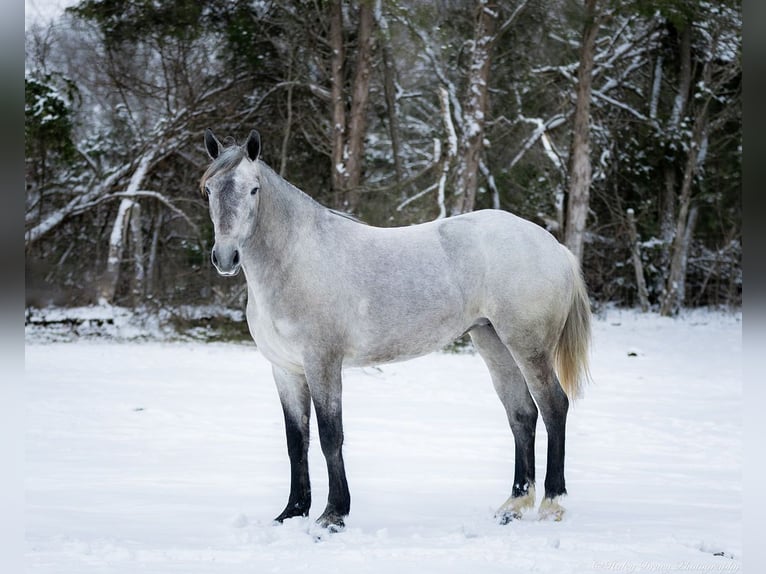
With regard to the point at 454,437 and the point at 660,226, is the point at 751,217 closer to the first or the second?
the point at 454,437

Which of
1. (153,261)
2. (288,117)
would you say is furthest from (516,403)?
(153,261)

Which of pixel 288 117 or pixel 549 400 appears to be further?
pixel 288 117

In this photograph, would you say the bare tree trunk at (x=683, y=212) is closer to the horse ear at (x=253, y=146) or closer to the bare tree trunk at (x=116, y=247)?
the bare tree trunk at (x=116, y=247)

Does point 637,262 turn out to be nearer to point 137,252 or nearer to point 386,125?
point 386,125

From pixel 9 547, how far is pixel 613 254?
1590cm

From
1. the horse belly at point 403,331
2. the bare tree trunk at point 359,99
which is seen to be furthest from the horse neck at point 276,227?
the bare tree trunk at point 359,99

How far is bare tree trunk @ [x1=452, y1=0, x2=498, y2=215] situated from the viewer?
11.3m

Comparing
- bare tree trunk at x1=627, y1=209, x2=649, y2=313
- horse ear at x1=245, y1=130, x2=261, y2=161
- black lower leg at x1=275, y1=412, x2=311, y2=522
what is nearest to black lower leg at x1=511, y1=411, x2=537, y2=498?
black lower leg at x1=275, y1=412, x2=311, y2=522

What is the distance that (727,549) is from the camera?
3525 millimetres

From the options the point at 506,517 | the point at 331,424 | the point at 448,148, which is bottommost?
the point at 506,517

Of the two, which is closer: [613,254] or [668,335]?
[668,335]

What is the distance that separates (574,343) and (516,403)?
49 centimetres

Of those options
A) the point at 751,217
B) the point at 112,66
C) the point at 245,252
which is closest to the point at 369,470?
the point at 245,252

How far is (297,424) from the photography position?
165 inches
